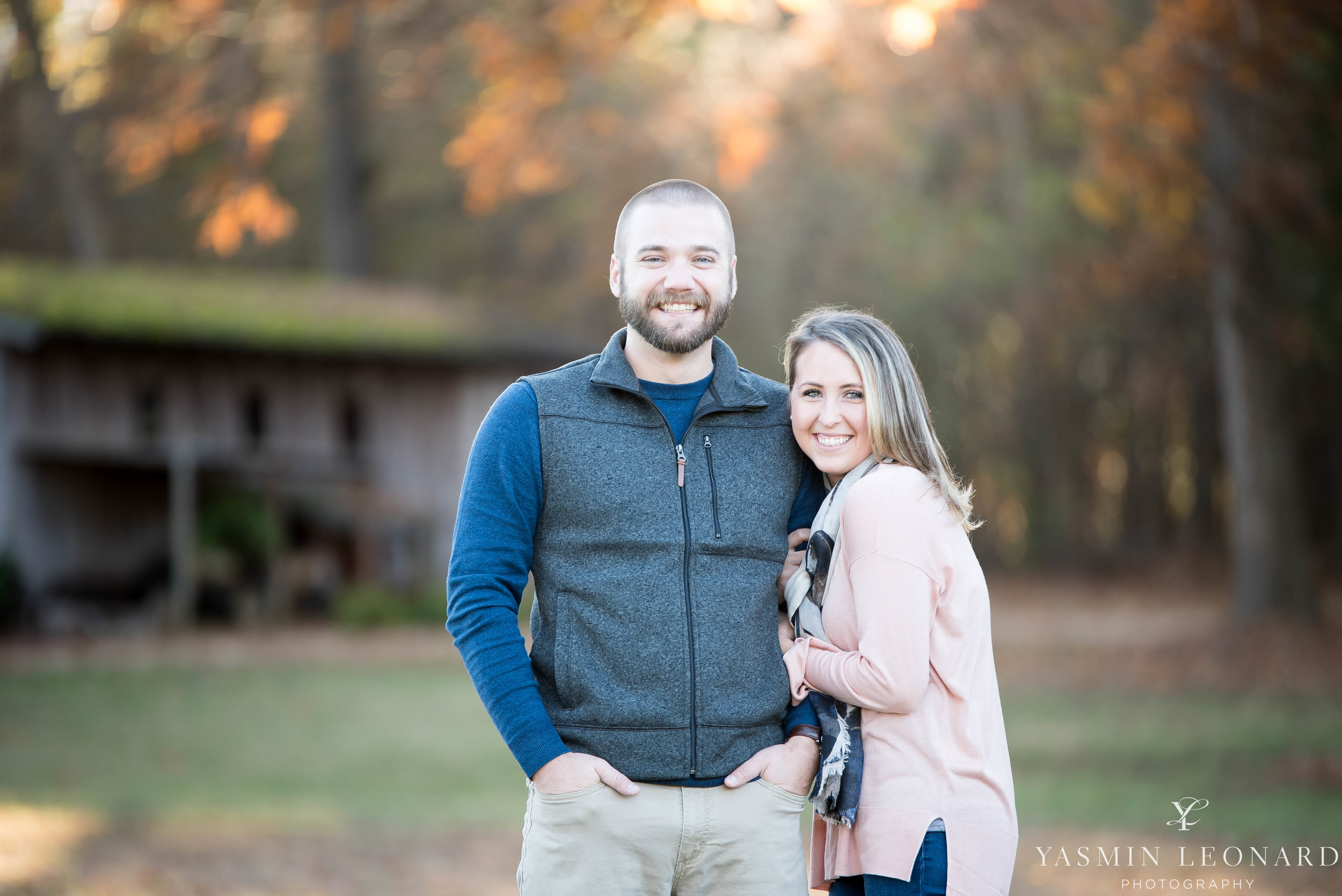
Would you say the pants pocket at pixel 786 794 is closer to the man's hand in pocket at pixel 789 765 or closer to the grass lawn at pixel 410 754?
the man's hand in pocket at pixel 789 765

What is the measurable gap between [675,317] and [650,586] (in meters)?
0.68

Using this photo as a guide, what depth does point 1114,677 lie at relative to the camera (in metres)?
13.9

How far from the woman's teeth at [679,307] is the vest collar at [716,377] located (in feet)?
0.40

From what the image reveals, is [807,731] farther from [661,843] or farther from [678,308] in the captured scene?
[678,308]

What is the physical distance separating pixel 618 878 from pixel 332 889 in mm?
4617

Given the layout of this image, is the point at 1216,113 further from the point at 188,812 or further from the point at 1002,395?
the point at 1002,395

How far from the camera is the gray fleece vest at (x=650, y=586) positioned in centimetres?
307

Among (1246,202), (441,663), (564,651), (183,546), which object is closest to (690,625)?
(564,651)

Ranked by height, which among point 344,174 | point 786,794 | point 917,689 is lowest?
point 786,794

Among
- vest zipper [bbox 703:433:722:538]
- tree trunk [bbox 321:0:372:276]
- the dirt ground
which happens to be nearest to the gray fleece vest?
vest zipper [bbox 703:433:722:538]

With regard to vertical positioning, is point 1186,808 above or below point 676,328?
below

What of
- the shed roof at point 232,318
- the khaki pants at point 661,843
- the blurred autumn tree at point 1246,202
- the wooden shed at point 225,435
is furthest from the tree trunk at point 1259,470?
the khaki pants at point 661,843

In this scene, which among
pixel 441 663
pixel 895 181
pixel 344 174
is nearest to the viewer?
pixel 441 663

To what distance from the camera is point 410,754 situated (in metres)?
10.8
